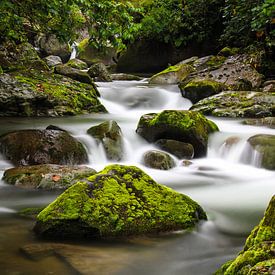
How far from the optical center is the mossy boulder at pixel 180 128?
7.93 m

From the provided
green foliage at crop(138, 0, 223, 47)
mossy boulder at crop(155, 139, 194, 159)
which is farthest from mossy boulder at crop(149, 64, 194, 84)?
mossy boulder at crop(155, 139, 194, 159)

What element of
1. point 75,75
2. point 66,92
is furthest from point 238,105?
point 75,75

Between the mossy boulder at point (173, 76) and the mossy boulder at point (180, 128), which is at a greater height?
the mossy boulder at point (173, 76)

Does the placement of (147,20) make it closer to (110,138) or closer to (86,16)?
(110,138)

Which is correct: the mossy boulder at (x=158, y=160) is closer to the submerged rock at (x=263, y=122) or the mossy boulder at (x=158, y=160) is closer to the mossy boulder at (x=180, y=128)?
the mossy boulder at (x=180, y=128)

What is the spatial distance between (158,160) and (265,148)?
6.32 feet

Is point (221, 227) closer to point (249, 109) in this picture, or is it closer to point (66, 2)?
point (66, 2)

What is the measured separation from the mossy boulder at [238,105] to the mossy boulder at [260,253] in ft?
26.5

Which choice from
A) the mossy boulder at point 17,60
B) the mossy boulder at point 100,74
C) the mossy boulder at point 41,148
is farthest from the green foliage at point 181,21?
the mossy boulder at point 41,148

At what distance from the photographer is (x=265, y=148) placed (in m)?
7.56

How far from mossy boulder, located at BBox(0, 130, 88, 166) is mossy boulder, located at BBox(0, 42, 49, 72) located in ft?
15.9

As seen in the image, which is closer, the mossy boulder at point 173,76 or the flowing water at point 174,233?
the flowing water at point 174,233

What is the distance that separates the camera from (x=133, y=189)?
4.32 metres

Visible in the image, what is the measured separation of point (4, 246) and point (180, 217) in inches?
65.8
